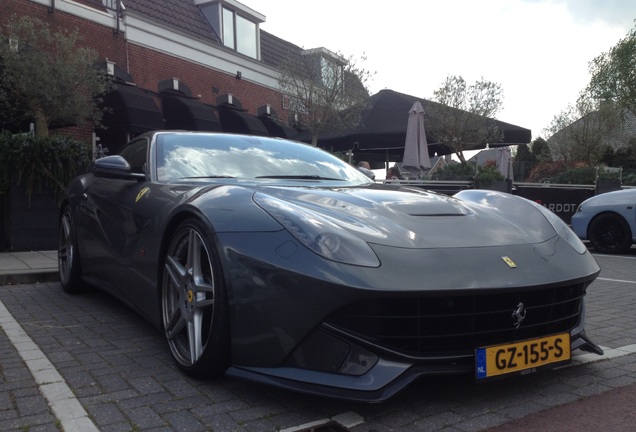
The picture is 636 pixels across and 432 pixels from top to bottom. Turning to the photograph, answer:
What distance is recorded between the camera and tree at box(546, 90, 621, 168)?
26.4 m

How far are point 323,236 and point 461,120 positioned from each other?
16093 mm

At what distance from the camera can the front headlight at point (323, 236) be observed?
2430 mm

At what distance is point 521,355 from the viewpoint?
256 cm

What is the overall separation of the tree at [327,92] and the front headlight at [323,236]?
13722 millimetres

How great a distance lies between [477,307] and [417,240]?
1.24 ft

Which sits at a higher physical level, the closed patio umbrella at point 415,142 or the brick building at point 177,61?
the brick building at point 177,61

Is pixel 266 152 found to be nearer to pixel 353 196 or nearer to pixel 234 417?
pixel 353 196

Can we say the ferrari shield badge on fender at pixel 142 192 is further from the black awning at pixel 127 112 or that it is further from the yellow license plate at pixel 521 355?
the black awning at pixel 127 112

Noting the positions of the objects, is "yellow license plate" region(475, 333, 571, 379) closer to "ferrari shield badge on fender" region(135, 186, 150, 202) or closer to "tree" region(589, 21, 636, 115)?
"ferrari shield badge on fender" region(135, 186, 150, 202)

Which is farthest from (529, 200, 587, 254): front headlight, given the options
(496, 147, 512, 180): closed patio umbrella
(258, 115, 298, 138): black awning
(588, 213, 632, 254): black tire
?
(258, 115, 298, 138): black awning

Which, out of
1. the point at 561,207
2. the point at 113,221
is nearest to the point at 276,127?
the point at 561,207

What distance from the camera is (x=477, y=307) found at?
246 centimetres

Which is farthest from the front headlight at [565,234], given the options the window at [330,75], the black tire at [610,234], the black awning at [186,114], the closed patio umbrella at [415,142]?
the black awning at [186,114]

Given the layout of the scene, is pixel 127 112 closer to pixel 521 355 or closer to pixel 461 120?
pixel 461 120
